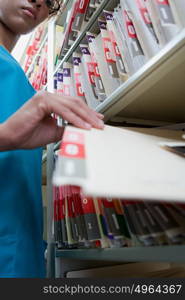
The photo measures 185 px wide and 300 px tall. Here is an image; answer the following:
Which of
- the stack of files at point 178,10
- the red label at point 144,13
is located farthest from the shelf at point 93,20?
the stack of files at point 178,10

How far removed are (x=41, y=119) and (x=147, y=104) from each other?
0.35 m

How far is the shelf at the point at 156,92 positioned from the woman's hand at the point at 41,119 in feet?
0.50

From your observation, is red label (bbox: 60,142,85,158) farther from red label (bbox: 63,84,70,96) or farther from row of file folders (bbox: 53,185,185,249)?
red label (bbox: 63,84,70,96)

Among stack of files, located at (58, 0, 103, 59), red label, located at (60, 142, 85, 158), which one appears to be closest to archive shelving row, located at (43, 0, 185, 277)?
stack of files, located at (58, 0, 103, 59)

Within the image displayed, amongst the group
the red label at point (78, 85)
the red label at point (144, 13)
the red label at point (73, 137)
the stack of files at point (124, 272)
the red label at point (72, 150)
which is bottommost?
the stack of files at point (124, 272)

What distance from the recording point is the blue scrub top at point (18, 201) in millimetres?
857

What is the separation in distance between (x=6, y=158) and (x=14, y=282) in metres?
0.38

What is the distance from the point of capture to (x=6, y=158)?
0.92 metres

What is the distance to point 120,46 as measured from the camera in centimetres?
85

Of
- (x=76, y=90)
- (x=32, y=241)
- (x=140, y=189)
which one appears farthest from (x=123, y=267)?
(x=140, y=189)

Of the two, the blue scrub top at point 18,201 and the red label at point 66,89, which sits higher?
the red label at point 66,89

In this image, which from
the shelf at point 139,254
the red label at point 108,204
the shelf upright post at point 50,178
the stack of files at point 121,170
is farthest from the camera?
the shelf upright post at point 50,178

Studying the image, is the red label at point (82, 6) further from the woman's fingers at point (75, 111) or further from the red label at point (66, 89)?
the woman's fingers at point (75, 111)

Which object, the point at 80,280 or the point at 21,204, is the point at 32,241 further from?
the point at 80,280
